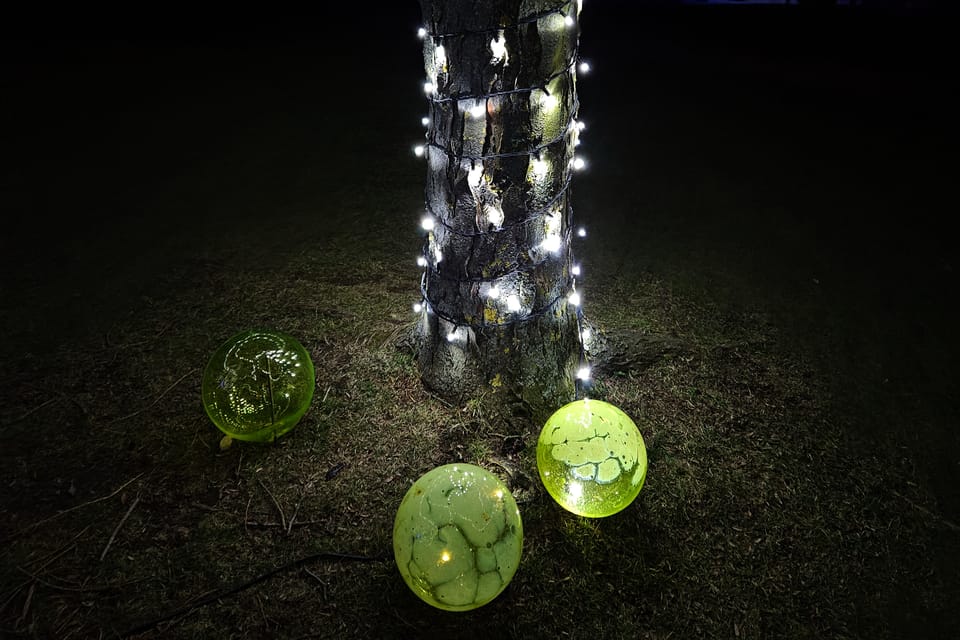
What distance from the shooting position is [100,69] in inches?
287

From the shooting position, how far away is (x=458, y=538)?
1797mm

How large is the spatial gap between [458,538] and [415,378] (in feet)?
4.28

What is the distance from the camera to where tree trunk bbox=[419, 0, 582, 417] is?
6.88 feet

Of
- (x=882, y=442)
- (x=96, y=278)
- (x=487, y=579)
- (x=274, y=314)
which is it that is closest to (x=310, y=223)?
(x=274, y=314)

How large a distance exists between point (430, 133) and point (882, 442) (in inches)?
103

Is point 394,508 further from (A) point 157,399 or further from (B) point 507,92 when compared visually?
(B) point 507,92

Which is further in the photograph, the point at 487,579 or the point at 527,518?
the point at 527,518

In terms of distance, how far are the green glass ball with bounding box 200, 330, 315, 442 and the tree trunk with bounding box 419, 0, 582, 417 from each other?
2.36ft

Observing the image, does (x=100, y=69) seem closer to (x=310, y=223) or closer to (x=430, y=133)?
(x=310, y=223)

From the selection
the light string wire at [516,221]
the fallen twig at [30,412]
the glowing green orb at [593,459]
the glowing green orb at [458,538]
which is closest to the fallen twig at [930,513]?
the glowing green orb at [593,459]

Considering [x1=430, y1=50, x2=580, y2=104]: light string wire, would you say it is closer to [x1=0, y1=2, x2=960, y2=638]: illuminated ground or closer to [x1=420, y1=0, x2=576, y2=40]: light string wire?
[x1=420, y1=0, x2=576, y2=40]: light string wire

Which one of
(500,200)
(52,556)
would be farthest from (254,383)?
(500,200)

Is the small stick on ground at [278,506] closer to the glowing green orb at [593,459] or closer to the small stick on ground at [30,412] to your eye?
the glowing green orb at [593,459]

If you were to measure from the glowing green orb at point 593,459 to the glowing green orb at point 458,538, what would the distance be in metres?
0.32
